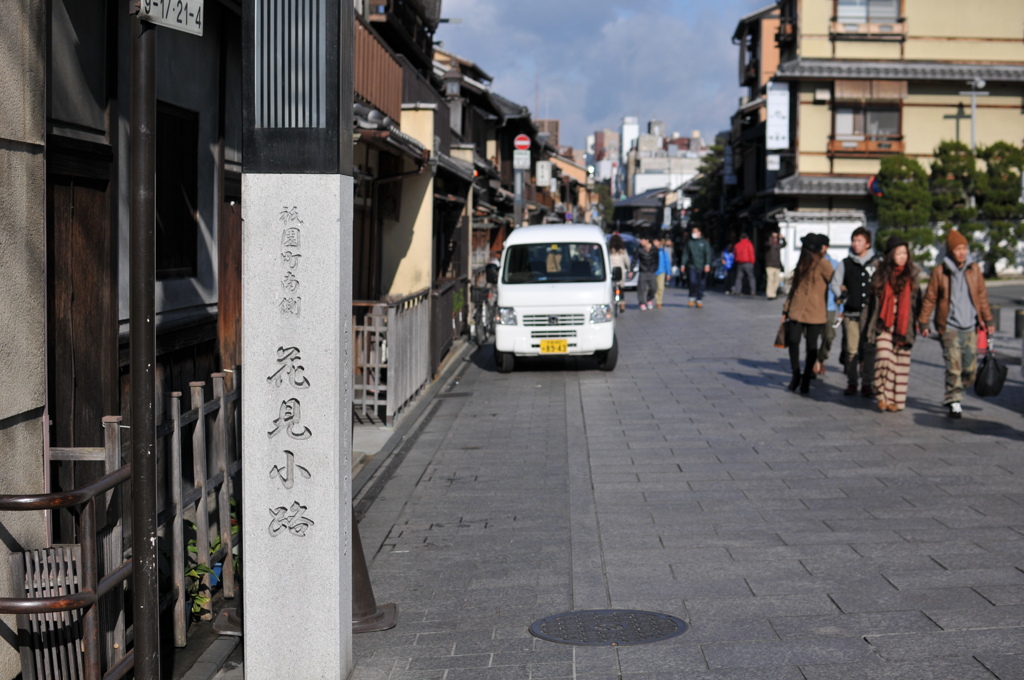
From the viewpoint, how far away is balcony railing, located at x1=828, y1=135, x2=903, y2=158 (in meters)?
42.8

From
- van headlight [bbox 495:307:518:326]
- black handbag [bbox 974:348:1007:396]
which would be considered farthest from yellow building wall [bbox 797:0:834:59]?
black handbag [bbox 974:348:1007:396]

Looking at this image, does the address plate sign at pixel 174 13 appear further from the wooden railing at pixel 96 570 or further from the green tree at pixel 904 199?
the green tree at pixel 904 199

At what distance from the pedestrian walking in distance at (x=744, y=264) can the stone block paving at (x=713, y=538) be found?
2293 centimetres

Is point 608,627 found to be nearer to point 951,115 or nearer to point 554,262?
point 554,262

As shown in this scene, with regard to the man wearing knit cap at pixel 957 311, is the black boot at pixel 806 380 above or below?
below

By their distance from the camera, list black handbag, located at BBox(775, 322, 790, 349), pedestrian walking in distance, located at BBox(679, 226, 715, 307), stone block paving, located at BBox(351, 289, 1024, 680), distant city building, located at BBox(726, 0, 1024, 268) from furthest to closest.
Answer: distant city building, located at BBox(726, 0, 1024, 268) < pedestrian walking in distance, located at BBox(679, 226, 715, 307) < black handbag, located at BBox(775, 322, 790, 349) < stone block paving, located at BBox(351, 289, 1024, 680)

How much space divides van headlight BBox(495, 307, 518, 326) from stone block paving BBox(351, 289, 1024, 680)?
3.29 meters

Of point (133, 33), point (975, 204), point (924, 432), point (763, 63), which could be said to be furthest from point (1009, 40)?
point (133, 33)

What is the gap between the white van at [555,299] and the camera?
1647 cm

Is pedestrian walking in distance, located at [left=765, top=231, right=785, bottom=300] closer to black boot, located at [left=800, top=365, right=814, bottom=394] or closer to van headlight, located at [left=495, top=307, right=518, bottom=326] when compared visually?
van headlight, located at [left=495, top=307, right=518, bottom=326]

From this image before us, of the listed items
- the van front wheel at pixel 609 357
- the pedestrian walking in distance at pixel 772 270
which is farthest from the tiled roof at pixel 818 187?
the van front wheel at pixel 609 357

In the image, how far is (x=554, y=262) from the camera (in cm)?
1739

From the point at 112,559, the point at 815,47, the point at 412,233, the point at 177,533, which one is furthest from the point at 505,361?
the point at 815,47

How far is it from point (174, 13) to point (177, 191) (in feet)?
12.6
